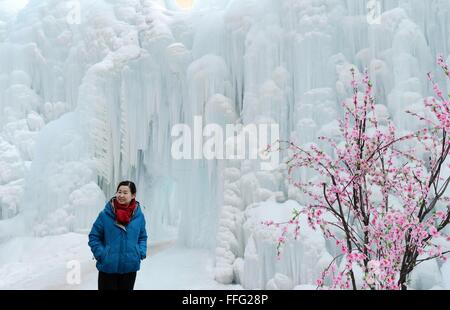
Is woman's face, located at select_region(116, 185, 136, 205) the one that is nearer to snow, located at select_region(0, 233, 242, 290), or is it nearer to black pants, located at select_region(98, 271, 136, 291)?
black pants, located at select_region(98, 271, 136, 291)

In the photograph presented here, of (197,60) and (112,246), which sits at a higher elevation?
(197,60)

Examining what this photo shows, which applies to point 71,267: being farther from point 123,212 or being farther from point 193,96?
point 123,212

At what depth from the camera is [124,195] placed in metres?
1.80

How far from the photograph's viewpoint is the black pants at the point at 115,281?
1764 mm

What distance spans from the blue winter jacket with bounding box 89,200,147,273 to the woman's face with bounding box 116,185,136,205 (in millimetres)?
61

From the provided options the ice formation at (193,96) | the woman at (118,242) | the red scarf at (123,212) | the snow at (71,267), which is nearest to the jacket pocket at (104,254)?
the woman at (118,242)

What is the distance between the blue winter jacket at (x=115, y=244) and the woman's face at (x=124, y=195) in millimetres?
61

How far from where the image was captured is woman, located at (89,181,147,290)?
5.76ft

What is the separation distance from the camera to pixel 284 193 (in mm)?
4445

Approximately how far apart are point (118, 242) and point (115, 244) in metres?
0.02

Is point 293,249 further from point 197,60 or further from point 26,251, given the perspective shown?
point 26,251

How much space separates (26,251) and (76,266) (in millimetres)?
971

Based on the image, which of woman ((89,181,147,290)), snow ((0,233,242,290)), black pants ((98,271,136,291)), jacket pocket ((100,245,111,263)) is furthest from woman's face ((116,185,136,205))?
snow ((0,233,242,290))

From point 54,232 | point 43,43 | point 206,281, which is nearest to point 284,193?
point 206,281
